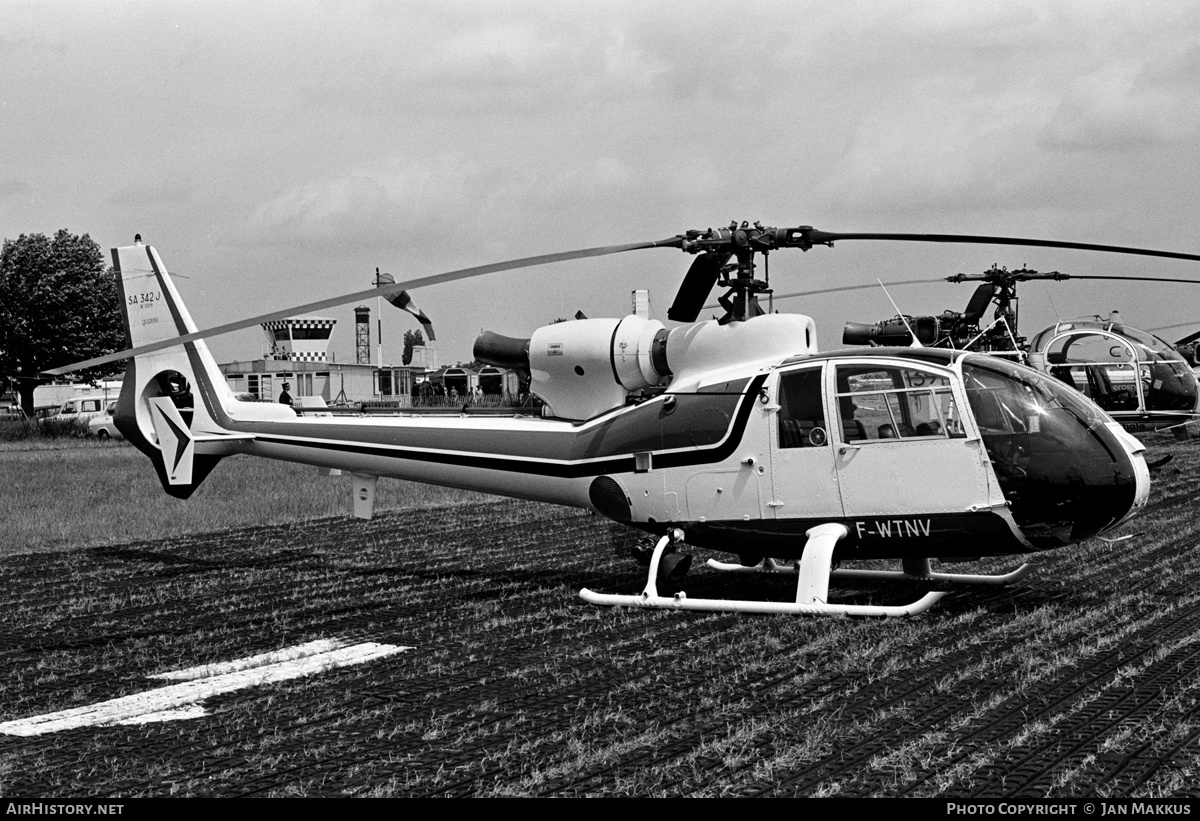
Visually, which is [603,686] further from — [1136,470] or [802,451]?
[1136,470]

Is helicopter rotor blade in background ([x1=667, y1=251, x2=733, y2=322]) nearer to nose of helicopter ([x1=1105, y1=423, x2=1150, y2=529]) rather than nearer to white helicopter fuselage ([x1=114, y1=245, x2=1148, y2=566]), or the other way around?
white helicopter fuselage ([x1=114, y1=245, x2=1148, y2=566])

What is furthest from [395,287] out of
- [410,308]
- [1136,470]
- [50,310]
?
[50,310]

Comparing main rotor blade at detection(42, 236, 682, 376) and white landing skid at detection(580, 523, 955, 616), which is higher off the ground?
main rotor blade at detection(42, 236, 682, 376)

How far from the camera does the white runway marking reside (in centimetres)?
636

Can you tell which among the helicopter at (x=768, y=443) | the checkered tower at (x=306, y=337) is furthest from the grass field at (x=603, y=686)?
the checkered tower at (x=306, y=337)

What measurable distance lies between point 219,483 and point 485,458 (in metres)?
13.2

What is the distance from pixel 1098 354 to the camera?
21.2 metres

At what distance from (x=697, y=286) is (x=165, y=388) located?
654 centimetres

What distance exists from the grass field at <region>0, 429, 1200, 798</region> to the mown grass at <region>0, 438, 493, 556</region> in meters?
3.28

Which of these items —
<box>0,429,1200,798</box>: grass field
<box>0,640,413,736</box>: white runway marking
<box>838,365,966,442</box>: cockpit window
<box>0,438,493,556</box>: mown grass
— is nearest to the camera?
<box>0,429,1200,798</box>: grass field

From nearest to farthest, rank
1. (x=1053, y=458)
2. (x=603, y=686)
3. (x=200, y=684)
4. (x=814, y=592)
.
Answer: (x=603, y=686), (x=200, y=684), (x=1053, y=458), (x=814, y=592)

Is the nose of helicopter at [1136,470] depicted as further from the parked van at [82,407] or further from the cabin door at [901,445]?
the parked van at [82,407]

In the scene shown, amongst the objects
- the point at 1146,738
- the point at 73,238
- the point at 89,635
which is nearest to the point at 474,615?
the point at 89,635

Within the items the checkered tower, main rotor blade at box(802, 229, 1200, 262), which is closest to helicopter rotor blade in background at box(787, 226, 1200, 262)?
main rotor blade at box(802, 229, 1200, 262)
